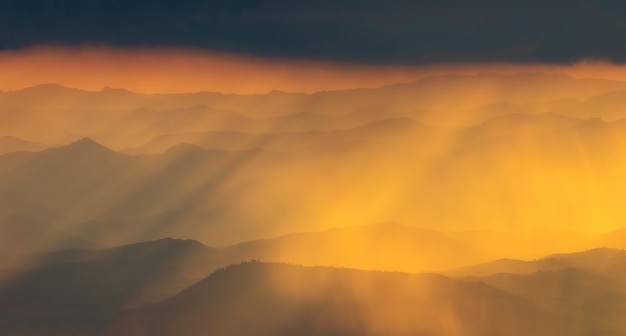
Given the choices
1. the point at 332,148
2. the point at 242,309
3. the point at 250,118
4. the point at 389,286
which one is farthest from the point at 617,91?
the point at 242,309

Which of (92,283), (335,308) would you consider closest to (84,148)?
(92,283)

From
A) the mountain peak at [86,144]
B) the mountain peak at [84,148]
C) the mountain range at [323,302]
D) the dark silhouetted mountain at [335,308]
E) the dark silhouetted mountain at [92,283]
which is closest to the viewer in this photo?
the dark silhouetted mountain at [335,308]

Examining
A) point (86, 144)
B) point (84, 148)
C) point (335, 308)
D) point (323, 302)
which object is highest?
point (86, 144)

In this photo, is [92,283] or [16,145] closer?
[92,283]

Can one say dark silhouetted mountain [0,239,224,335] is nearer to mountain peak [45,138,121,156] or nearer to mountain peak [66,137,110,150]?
mountain peak [45,138,121,156]

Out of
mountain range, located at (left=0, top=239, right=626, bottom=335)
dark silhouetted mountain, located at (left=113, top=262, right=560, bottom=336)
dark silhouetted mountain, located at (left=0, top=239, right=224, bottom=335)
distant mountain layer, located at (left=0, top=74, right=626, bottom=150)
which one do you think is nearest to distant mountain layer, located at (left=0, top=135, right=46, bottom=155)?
distant mountain layer, located at (left=0, top=74, right=626, bottom=150)

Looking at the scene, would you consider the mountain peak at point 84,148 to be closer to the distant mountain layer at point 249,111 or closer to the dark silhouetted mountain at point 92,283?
the distant mountain layer at point 249,111

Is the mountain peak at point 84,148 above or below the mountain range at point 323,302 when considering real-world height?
above

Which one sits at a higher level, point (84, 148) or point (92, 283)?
point (84, 148)

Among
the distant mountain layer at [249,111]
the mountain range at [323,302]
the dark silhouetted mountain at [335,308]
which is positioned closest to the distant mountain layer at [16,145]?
the distant mountain layer at [249,111]

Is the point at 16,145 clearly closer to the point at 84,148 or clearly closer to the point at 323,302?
the point at 84,148

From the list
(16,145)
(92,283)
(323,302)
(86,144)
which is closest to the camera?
(323,302)

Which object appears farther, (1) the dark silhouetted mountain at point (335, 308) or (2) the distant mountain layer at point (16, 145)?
(2) the distant mountain layer at point (16, 145)
